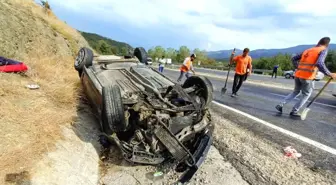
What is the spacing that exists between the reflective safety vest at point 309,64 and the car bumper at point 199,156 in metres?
3.58

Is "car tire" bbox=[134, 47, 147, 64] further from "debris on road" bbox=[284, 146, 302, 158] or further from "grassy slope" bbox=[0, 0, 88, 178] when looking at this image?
"debris on road" bbox=[284, 146, 302, 158]

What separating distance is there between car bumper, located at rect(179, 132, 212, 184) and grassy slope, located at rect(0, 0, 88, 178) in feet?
5.83

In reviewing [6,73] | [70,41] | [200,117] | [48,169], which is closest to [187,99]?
[200,117]

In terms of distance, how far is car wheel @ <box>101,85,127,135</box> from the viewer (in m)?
3.32

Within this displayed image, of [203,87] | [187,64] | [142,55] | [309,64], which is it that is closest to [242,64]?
[187,64]

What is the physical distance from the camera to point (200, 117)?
3.65m

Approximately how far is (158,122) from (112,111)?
622 millimetres

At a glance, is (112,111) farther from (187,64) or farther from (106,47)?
(106,47)

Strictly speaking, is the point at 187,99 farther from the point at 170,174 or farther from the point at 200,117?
the point at 170,174

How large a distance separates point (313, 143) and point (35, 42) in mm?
8967

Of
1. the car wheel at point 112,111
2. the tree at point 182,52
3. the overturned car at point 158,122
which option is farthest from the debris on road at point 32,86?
the tree at point 182,52

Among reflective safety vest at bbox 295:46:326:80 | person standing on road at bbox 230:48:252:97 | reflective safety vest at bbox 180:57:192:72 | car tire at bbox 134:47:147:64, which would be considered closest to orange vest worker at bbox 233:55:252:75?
person standing on road at bbox 230:48:252:97

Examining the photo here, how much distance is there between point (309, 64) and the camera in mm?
5789

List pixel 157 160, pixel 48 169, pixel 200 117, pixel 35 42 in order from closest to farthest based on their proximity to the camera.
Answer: pixel 48 169 < pixel 157 160 < pixel 200 117 < pixel 35 42
